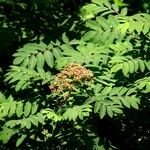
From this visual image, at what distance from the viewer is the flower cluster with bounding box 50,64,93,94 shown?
3.44 meters

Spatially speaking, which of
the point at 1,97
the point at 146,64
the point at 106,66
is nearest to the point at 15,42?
the point at 1,97

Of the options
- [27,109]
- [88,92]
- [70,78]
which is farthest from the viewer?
[27,109]

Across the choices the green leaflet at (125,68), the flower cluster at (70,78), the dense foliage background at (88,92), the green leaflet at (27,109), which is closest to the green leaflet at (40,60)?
the dense foliage background at (88,92)

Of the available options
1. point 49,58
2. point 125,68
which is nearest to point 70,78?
point 125,68

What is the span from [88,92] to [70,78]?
0.24m

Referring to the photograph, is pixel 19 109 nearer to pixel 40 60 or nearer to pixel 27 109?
pixel 27 109

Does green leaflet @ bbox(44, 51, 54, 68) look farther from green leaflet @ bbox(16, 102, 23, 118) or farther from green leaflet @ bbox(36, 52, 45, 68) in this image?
green leaflet @ bbox(16, 102, 23, 118)

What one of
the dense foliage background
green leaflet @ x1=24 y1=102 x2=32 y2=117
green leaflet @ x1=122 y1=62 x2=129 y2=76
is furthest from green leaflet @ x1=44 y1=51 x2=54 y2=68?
green leaflet @ x1=122 y1=62 x2=129 y2=76

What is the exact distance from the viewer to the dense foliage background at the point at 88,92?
3553mm

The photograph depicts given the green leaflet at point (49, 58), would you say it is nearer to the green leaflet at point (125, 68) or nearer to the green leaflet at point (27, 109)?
the green leaflet at point (27, 109)

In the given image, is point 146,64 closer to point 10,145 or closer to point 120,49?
point 120,49

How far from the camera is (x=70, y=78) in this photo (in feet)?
11.5

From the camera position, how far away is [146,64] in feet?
12.2

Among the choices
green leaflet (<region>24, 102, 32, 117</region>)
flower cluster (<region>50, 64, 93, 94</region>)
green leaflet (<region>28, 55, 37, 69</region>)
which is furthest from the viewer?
green leaflet (<region>28, 55, 37, 69</region>)
